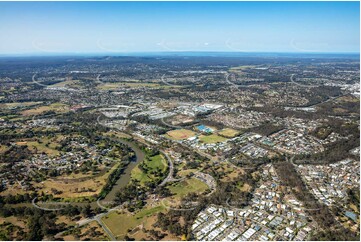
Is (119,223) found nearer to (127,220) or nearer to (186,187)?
(127,220)

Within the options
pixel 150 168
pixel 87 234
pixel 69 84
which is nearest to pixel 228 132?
pixel 150 168

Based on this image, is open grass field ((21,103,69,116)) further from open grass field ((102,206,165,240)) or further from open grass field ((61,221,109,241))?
open grass field ((61,221,109,241))

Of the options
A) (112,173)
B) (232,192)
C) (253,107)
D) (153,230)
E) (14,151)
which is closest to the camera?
(153,230)

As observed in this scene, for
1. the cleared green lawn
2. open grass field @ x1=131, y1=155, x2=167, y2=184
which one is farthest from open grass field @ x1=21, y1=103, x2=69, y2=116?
the cleared green lawn

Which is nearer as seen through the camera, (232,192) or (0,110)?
(232,192)

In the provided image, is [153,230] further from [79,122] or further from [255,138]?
[79,122]

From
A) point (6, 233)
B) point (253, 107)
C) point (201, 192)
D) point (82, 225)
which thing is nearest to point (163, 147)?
point (201, 192)
